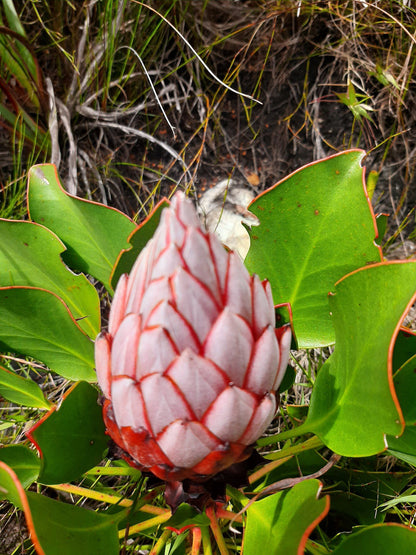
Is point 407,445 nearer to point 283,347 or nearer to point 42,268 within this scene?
point 283,347

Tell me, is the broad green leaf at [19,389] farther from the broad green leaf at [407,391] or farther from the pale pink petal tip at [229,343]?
the broad green leaf at [407,391]

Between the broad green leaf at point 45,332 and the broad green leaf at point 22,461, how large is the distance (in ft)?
0.54

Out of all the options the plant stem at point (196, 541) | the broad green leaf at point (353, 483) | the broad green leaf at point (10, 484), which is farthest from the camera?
the broad green leaf at point (353, 483)

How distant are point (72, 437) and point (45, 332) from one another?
0.72 ft

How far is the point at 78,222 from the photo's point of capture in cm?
107

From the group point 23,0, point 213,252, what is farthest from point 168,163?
point 213,252

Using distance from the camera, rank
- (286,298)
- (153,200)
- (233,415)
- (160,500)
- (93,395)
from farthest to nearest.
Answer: (153,200), (160,500), (286,298), (93,395), (233,415)

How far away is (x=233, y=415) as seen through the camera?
65cm

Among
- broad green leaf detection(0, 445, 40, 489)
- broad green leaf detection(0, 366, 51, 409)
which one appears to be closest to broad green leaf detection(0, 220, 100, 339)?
broad green leaf detection(0, 366, 51, 409)

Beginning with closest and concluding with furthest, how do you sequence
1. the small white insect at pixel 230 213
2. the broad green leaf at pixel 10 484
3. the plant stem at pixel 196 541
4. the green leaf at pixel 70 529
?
the broad green leaf at pixel 10 484
the green leaf at pixel 70 529
the plant stem at pixel 196 541
the small white insect at pixel 230 213

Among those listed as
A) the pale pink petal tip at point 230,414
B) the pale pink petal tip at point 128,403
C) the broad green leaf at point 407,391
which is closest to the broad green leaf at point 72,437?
the pale pink petal tip at point 128,403

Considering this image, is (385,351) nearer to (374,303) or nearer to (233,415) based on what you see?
(374,303)

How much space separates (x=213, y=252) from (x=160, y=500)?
854mm

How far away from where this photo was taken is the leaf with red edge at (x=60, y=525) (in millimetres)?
647
